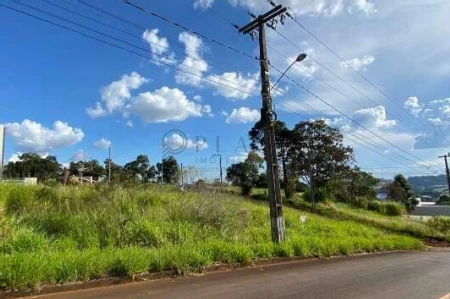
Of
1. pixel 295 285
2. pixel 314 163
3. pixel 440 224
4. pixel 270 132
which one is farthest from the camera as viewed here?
pixel 314 163

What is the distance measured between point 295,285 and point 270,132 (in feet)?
25.5

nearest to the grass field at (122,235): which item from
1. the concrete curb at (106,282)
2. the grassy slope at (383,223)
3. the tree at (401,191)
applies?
the concrete curb at (106,282)

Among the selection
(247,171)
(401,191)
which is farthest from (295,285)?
(401,191)

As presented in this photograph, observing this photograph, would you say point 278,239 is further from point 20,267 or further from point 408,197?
point 408,197

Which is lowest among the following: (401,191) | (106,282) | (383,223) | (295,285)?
(383,223)

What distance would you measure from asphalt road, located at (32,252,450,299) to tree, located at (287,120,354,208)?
115 feet

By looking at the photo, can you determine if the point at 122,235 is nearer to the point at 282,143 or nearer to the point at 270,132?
the point at 270,132

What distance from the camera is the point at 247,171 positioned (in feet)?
171

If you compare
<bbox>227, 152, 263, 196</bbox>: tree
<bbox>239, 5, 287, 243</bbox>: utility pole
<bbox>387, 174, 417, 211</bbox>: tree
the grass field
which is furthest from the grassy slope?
<bbox>387, 174, 417, 211</bbox>: tree

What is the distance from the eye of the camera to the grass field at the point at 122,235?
29.5 feet

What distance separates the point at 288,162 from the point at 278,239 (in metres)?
34.9

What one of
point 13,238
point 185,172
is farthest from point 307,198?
point 13,238

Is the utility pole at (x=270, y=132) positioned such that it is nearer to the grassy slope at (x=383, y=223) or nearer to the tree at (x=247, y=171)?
the grassy slope at (x=383, y=223)

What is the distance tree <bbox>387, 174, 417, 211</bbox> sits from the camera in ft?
238
